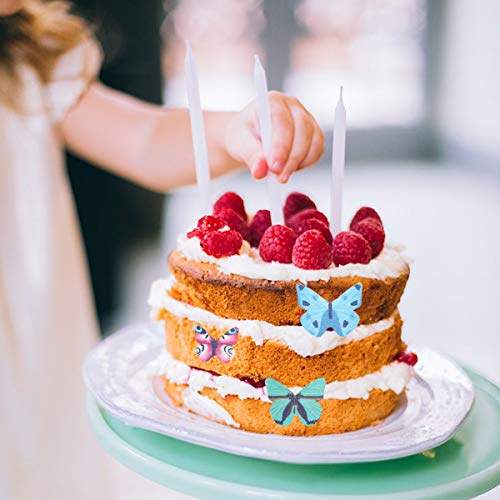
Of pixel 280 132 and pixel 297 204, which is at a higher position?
pixel 280 132

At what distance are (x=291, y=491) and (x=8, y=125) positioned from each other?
139 cm

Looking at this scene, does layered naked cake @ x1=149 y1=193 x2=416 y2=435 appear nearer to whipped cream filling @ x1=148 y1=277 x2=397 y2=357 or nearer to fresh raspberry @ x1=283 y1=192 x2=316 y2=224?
whipped cream filling @ x1=148 y1=277 x2=397 y2=357

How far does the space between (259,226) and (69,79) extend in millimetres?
961

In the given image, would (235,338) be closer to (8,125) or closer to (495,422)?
(495,422)

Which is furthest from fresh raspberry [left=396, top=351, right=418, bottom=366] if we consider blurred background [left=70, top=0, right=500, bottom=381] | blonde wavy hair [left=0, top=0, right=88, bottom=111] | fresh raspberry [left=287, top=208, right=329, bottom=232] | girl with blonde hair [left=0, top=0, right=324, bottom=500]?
blurred background [left=70, top=0, right=500, bottom=381]

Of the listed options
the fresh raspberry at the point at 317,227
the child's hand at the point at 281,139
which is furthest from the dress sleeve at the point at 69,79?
the fresh raspberry at the point at 317,227

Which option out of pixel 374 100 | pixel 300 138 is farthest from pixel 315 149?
pixel 374 100

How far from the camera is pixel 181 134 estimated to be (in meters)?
1.69

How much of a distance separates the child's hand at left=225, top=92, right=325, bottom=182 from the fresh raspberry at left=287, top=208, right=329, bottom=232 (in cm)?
7

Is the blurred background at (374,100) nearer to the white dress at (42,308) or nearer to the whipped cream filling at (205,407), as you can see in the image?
the white dress at (42,308)

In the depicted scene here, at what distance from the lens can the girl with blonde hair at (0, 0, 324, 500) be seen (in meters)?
1.79

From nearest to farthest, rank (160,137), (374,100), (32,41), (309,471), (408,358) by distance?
(309,471) → (408,358) → (160,137) → (32,41) → (374,100)

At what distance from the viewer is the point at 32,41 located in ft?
6.13

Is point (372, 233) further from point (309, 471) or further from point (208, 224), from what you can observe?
point (309, 471)
